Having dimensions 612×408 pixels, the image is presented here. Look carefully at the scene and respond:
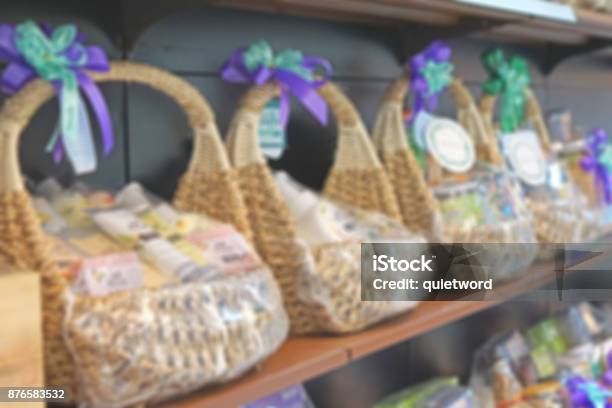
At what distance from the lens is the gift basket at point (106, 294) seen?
750 millimetres

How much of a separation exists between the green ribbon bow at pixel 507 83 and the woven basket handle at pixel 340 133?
0.51 metres

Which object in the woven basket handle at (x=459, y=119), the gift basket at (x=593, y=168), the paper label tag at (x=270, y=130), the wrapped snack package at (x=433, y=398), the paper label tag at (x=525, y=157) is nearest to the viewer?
the paper label tag at (x=270, y=130)

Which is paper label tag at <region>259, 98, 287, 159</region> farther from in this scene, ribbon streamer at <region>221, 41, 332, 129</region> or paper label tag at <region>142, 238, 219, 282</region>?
paper label tag at <region>142, 238, 219, 282</region>

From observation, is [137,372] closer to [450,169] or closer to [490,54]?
[450,169]

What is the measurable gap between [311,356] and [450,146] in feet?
1.87

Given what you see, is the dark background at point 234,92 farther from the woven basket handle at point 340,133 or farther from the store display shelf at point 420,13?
the woven basket handle at point 340,133

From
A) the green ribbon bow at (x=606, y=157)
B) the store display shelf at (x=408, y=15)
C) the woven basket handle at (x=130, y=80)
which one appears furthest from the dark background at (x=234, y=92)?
the green ribbon bow at (x=606, y=157)

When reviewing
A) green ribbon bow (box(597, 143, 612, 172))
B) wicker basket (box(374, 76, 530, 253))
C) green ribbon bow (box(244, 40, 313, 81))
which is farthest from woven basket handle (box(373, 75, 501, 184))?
green ribbon bow (box(597, 143, 612, 172))

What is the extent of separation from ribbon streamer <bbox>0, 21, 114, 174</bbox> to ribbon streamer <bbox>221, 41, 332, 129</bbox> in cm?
27

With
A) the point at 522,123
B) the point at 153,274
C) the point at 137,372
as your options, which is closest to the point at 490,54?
the point at 522,123

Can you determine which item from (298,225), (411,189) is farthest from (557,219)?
(298,225)

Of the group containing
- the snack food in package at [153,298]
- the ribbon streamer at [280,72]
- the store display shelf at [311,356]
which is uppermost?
the ribbon streamer at [280,72]

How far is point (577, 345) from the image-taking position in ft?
5.99

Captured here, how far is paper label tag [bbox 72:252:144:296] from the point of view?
0.79m
